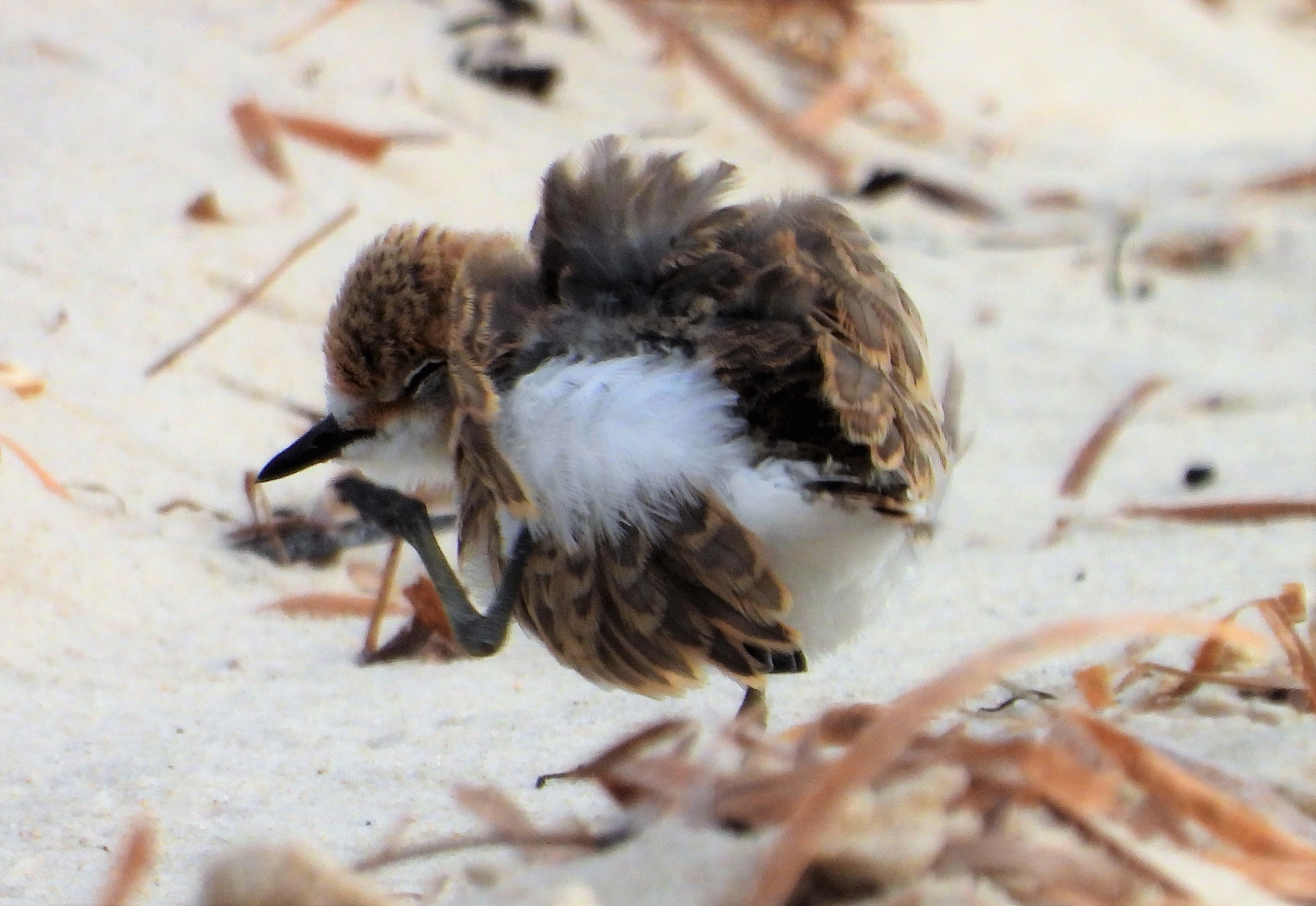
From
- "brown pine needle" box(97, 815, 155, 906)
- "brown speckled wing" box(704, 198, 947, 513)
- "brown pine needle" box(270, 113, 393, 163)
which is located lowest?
"brown pine needle" box(270, 113, 393, 163)

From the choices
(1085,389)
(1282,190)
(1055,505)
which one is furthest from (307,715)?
(1282,190)

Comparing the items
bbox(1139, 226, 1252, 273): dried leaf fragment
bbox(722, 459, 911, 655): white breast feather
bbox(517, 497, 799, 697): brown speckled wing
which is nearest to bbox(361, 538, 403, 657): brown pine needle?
bbox(517, 497, 799, 697): brown speckled wing

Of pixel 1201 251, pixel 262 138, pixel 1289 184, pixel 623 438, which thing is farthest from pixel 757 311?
pixel 1289 184

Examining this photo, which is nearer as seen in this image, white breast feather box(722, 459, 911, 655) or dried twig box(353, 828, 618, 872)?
dried twig box(353, 828, 618, 872)

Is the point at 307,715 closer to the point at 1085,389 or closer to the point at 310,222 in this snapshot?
the point at 310,222

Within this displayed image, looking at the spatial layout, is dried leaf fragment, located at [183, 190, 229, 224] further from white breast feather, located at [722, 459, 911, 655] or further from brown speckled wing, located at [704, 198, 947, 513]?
white breast feather, located at [722, 459, 911, 655]
